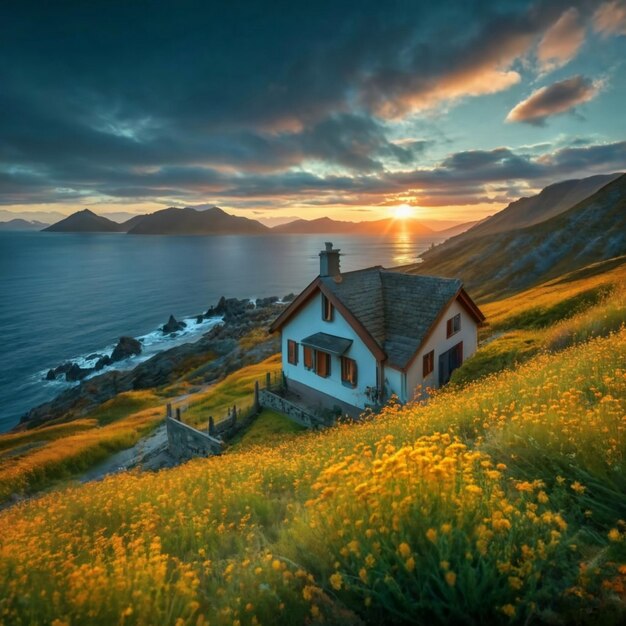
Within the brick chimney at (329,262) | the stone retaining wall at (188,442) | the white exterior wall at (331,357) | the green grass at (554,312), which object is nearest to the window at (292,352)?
the white exterior wall at (331,357)

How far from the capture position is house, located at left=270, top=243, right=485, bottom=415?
74.4 feet

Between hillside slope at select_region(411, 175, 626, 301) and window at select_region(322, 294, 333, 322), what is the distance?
52.9 m

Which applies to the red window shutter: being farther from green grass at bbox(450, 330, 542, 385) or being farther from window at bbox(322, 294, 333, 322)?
green grass at bbox(450, 330, 542, 385)

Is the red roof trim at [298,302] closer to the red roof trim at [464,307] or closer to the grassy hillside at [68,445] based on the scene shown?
the red roof trim at [464,307]

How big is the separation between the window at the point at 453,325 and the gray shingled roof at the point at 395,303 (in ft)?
6.87

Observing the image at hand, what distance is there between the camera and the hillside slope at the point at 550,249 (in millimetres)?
73875

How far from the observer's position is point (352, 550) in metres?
3.88

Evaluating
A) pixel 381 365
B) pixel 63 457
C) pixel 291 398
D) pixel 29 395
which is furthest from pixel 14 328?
pixel 381 365

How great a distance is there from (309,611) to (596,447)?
432 centimetres

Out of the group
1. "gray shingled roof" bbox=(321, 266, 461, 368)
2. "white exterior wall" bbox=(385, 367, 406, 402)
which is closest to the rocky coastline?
"gray shingled roof" bbox=(321, 266, 461, 368)

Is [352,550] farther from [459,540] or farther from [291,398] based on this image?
[291,398]

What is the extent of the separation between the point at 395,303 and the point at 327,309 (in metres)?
4.47

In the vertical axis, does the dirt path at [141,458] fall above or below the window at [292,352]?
below

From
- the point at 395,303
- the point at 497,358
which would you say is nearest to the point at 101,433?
the point at 395,303
